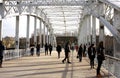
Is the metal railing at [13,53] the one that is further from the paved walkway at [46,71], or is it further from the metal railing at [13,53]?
the paved walkway at [46,71]

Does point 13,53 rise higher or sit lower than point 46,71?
higher

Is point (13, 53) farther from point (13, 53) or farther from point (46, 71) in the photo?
point (46, 71)

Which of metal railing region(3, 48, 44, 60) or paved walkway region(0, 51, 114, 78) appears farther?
metal railing region(3, 48, 44, 60)

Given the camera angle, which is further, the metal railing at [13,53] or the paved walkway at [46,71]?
the metal railing at [13,53]

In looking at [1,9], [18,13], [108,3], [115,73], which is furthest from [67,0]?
[115,73]

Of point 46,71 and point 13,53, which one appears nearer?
point 46,71

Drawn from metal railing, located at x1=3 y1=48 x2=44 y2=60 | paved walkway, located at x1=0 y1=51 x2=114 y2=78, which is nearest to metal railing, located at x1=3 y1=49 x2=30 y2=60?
metal railing, located at x1=3 y1=48 x2=44 y2=60

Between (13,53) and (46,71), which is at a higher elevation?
(13,53)

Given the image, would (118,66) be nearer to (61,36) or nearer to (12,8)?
(12,8)

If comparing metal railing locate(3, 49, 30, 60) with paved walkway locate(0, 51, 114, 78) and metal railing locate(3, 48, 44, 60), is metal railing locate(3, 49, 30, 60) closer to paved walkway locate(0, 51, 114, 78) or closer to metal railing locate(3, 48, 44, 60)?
metal railing locate(3, 48, 44, 60)

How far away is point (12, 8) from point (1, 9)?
9.90ft

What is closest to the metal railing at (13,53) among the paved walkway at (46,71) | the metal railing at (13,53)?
the metal railing at (13,53)

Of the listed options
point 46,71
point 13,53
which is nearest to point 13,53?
point 13,53

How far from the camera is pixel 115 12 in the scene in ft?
91.9
